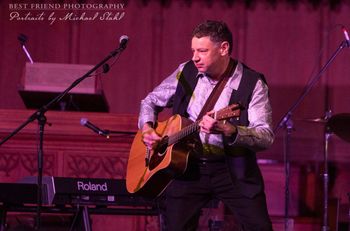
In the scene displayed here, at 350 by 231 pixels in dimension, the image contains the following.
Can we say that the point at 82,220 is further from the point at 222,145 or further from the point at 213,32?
the point at 213,32

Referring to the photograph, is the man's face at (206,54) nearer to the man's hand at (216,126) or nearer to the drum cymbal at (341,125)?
the man's hand at (216,126)

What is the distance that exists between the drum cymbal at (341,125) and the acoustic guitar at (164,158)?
8.35 feet

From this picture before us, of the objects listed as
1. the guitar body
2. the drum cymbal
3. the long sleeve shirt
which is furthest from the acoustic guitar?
the drum cymbal

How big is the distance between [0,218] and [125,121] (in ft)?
5.88

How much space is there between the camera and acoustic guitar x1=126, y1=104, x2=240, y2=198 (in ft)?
15.4

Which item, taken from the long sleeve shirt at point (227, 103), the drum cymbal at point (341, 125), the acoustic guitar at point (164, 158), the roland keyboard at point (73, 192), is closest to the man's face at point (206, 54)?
the long sleeve shirt at point (227, 103)

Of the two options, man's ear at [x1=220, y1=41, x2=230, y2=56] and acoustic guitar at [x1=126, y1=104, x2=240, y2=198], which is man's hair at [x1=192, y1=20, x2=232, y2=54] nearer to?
man's ear at [x1=220, y1=41, x2=230, y2=56]

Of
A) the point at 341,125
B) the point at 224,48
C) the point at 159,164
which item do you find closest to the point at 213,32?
the point at 224,48

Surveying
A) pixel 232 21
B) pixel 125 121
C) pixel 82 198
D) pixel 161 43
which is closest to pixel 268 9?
pixel 232 21

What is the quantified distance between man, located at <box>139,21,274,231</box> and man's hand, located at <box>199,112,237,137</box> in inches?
3.3

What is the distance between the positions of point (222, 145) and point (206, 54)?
583 mm

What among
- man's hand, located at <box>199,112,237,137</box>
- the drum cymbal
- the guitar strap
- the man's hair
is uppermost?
the man's hair

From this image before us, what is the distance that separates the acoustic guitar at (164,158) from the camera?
Answer: 4707 millimetres

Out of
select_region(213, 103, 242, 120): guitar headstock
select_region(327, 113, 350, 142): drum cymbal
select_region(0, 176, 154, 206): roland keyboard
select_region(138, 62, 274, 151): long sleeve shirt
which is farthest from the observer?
select_region(327, 113, 350, 142): drum cymbal
